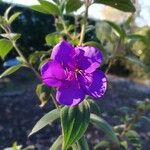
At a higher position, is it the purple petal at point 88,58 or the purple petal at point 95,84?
the purple petal at point 88,58

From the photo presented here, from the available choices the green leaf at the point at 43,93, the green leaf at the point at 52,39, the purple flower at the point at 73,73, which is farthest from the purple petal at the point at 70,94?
the green leaf at the point at 52,39

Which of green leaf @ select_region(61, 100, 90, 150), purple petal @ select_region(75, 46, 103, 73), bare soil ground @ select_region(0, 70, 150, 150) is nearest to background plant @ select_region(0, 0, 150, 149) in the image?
green leaf @ select_region(61, 100, 90, 150)

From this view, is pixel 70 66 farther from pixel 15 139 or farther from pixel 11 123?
pixel 11 123

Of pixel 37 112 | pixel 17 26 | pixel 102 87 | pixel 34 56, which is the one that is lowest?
pixel 17 26

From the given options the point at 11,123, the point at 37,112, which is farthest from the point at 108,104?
the point at 11,123

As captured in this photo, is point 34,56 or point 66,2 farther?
point 34,56

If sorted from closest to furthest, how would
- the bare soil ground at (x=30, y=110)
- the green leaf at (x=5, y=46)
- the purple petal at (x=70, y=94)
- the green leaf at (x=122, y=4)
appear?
the purple petal at (x=70, y=94) → the green leaf at (x=122, y=4) → the green leaf at (x=5, y=46) → the bare soil ground at (x=30, y=110)

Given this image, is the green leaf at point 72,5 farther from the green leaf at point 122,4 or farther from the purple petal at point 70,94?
the purple petal at point 70,94

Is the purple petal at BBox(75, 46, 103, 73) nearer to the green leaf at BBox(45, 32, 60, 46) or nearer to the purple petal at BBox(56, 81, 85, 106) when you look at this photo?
the purple petal at BBox(56, 81, 85, 106)

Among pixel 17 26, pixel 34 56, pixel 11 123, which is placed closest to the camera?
pixel 34 56
